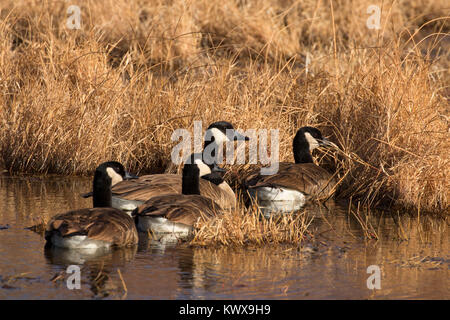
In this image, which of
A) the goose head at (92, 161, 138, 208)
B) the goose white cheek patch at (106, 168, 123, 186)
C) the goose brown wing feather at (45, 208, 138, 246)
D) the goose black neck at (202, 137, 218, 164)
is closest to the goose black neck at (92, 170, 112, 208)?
the goose head at (92, 161, 138, 208)

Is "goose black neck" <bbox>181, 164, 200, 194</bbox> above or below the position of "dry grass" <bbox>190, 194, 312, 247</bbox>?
above

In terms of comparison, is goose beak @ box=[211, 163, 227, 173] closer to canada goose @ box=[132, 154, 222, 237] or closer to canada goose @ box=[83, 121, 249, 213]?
canada goose @ box=[83, 121, 249, 213]

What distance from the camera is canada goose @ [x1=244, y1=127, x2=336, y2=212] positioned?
10875 millimetres

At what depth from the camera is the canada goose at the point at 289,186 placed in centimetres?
1088

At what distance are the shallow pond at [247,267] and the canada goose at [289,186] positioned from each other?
4.36 feet

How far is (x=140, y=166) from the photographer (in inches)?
484

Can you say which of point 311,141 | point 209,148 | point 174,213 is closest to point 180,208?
point 174,213

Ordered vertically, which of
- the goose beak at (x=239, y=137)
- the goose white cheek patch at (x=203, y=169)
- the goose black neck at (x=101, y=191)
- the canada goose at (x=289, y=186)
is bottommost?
the canada goose at (x=289, y=186)

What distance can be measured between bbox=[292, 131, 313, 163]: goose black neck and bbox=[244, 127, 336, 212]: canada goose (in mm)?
373

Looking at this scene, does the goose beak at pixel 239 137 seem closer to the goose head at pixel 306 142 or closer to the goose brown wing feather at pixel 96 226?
the goose head at pixel 306 142

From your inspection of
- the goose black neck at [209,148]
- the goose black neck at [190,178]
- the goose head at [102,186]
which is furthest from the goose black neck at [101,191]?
the goose black neck at [209,148]

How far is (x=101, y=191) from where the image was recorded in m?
8.97

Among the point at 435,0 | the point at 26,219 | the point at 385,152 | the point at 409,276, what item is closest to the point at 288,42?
the point at 435,0

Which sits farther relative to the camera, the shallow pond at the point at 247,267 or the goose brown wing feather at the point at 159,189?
the goose brown wing feather at the point at 159,189
